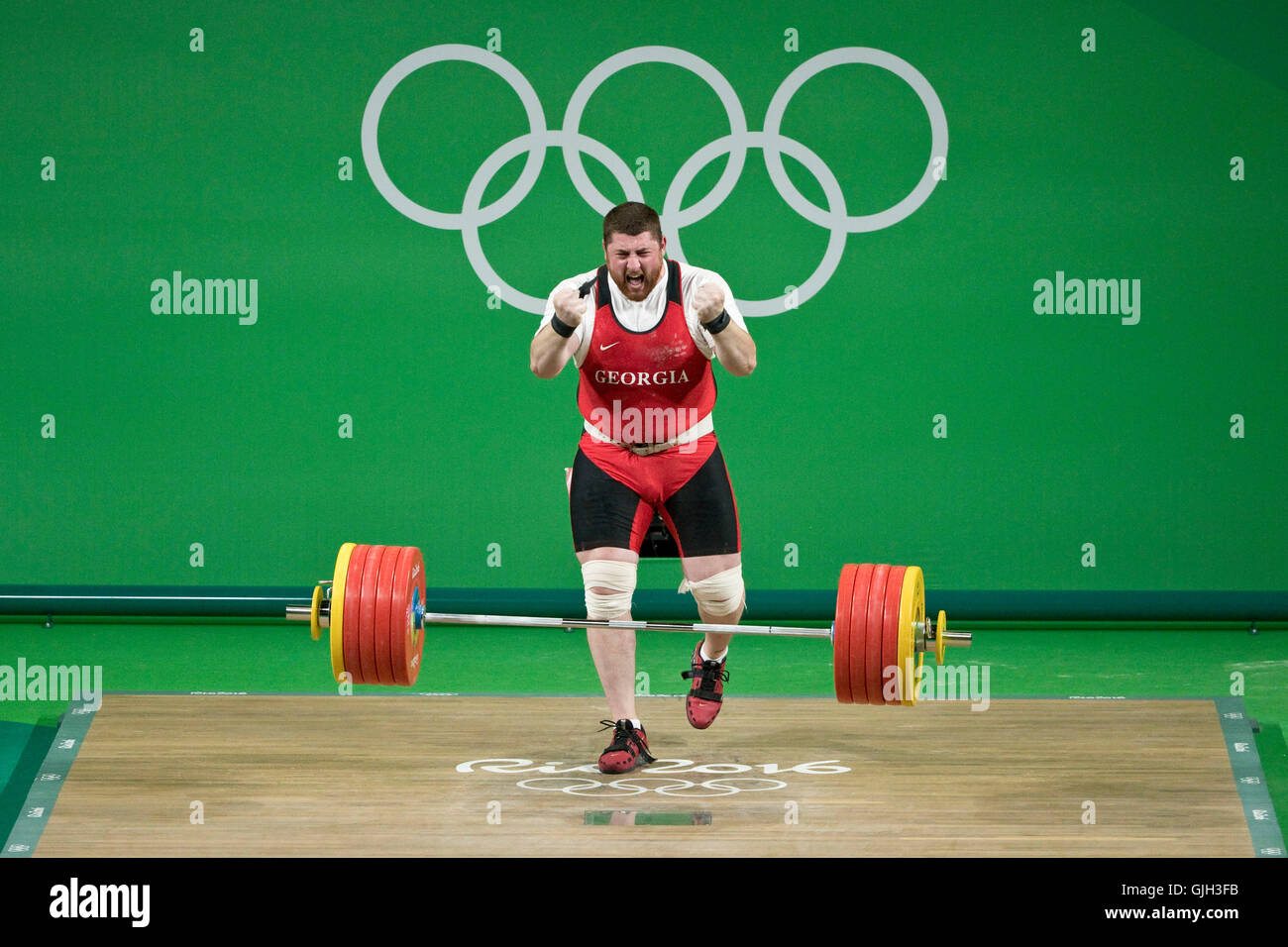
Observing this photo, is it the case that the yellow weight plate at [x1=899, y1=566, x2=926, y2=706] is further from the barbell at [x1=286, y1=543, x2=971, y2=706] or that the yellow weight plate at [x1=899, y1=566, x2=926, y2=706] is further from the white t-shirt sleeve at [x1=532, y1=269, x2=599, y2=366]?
the white t-shirt sleeve at [x1=532, y1=269, x2=599, y2=366]

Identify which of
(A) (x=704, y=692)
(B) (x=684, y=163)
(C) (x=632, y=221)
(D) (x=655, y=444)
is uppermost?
(B) (x=684, y=163)

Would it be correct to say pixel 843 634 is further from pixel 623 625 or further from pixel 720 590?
pixel 623 625

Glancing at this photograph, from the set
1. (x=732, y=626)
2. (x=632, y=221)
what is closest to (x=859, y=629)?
(x=732, y=626)

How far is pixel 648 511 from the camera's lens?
197 inches

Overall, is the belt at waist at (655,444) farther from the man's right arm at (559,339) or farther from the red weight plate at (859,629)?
the red weight plate at (859,629)

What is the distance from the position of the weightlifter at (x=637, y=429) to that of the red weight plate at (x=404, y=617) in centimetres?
49

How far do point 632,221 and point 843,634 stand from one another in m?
1.27

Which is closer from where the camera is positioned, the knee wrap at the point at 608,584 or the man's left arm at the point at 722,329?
the man's left arm at the point at 722,329

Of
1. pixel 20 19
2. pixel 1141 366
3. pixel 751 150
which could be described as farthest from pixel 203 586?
pixel 1141 366

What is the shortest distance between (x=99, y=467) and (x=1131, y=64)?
4.58m

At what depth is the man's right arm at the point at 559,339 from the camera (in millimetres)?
4704

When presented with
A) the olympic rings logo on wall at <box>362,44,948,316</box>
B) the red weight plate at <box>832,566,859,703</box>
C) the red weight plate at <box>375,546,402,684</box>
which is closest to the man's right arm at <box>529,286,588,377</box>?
the red weight plate at <box>375,546,402,684</box>

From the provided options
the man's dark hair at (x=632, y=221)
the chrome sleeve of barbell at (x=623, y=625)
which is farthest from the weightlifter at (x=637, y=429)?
the chrome sleeve of barbell at (x=623, y=625)

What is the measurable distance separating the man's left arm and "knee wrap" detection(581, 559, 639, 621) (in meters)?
0.65
